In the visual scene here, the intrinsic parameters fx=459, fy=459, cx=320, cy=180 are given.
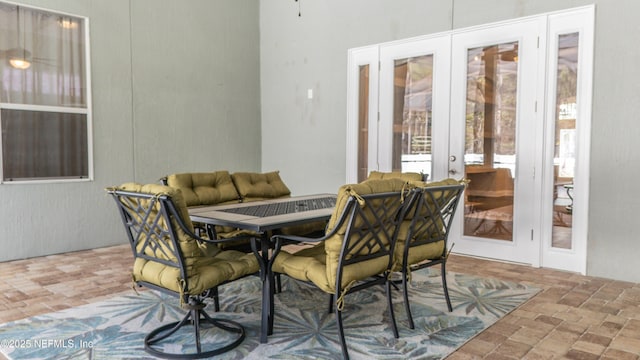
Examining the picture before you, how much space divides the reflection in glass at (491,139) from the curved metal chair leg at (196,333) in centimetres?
309

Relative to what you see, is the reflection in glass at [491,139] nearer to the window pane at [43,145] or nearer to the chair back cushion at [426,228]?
the chair back cushion at [426,228]

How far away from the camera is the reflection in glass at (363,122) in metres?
5.86

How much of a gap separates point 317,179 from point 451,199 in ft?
10.9

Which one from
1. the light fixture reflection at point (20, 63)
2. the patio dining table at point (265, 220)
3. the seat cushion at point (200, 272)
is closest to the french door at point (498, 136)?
the patio dining table at point (265, 220)

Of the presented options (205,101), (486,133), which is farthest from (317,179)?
(486,133)

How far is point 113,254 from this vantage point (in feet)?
16.8

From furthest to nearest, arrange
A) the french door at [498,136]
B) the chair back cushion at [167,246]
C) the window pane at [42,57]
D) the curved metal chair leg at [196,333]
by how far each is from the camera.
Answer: the window pane at [42,57]
the french door at [498,136]
the curved metal chair leg at [196,333]
the chair back cushion at [167,246]

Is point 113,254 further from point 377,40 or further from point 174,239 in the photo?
point 377,40

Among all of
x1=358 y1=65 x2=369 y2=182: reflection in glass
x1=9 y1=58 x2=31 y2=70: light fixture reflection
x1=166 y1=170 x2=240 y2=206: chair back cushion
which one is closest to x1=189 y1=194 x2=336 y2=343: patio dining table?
x1=166 y1=170 x2=240 y2=206: chair back cushion

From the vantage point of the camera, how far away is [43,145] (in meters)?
4.91

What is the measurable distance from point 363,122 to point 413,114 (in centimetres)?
72

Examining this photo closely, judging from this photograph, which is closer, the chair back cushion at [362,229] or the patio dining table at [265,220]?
the chair back cushion at [362,229]

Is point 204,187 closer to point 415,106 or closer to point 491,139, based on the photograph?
point 415,106

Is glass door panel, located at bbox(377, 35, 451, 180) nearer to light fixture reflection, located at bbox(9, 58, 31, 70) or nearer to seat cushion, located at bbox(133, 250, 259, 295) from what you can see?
seat cushion, located at bbox(133, 250, 259, 295)
